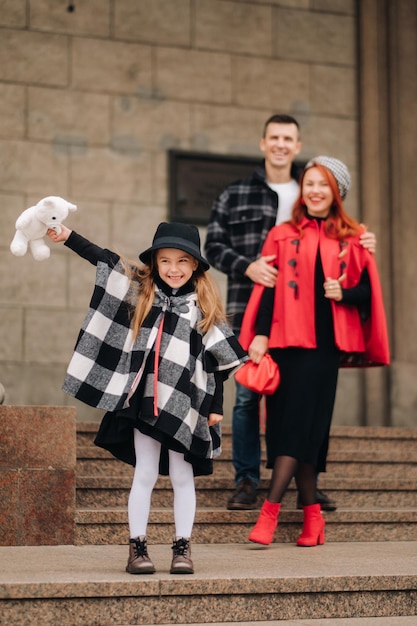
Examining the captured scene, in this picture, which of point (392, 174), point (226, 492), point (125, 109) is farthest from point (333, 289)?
point (392, 174)

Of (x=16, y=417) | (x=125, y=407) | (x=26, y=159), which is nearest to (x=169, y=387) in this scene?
(x=125, y=407)

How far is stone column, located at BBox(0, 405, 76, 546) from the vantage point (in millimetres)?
6117

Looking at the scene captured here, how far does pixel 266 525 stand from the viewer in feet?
20.1

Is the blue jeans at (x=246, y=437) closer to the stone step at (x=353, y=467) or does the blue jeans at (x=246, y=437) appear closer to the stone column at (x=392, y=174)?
the stone step at (x=353, y=467)

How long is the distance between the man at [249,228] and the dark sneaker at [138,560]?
166 cm

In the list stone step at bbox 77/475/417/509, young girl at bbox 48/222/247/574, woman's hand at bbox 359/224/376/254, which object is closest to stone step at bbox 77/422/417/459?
stone step at bbox 77/475/417/509

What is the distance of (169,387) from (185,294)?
480mm

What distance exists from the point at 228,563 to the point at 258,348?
131cm

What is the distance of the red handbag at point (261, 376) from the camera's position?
6.28 metres

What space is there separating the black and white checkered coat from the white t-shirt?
5.86 feet

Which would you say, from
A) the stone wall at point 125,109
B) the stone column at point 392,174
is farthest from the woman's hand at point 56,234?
the stone column at point 392,174

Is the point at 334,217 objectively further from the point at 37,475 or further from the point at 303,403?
the point at 37,475

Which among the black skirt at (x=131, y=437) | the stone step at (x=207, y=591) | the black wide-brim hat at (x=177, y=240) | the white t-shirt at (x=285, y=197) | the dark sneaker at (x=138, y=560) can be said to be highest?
the white t-shirt at (x=285, y=197)

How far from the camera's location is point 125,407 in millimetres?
5258
